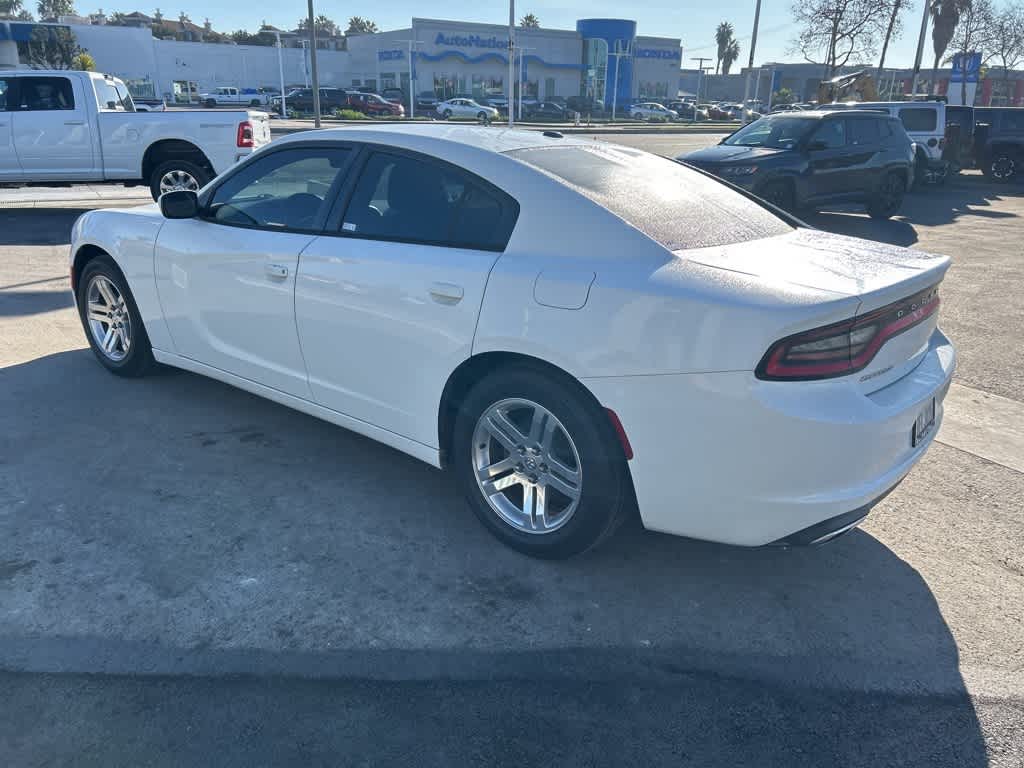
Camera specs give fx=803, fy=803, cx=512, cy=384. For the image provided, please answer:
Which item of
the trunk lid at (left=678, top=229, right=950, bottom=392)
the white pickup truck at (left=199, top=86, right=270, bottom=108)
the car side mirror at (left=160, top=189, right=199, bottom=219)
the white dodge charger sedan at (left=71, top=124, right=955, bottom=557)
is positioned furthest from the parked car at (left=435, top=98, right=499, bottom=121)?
the trunk lid at (left=678, top=229, right=950, bottom=392)

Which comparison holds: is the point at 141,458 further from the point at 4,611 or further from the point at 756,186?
the point at 756,186

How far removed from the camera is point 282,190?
420 centimetres

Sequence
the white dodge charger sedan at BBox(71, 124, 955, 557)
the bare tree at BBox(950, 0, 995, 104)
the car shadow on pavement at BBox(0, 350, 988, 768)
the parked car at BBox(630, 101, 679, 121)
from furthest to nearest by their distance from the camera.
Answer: the parked car at BBox(630, 101, 679, 121)
the bare tree at BBox(950, 0, 995, 104)
the white dodge charger sedan at BBox(71, 124, 955, 557)
the car shadow on pavement at BBox(0, 350, 988, 768)

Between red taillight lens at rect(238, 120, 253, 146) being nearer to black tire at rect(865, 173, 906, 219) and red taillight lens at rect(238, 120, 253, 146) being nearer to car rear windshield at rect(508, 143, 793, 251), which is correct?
car rear windshield at rect(508, 143, 793, 251)

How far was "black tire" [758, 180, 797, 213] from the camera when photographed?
12.0 meters

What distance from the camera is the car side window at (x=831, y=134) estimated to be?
40.8ft

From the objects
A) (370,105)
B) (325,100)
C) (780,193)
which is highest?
(325,100)

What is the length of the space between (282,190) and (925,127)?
17.6 meters

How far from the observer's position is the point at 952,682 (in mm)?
2676

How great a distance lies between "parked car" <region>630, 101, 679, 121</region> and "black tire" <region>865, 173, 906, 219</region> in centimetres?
5117

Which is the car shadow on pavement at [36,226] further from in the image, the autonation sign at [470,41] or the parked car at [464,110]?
the autonation sign at [470,41]

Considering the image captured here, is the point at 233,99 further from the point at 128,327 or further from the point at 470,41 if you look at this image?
the point at 128,327

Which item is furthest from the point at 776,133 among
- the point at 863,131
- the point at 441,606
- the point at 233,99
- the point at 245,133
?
the point at 233,99

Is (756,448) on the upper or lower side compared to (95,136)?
lower
